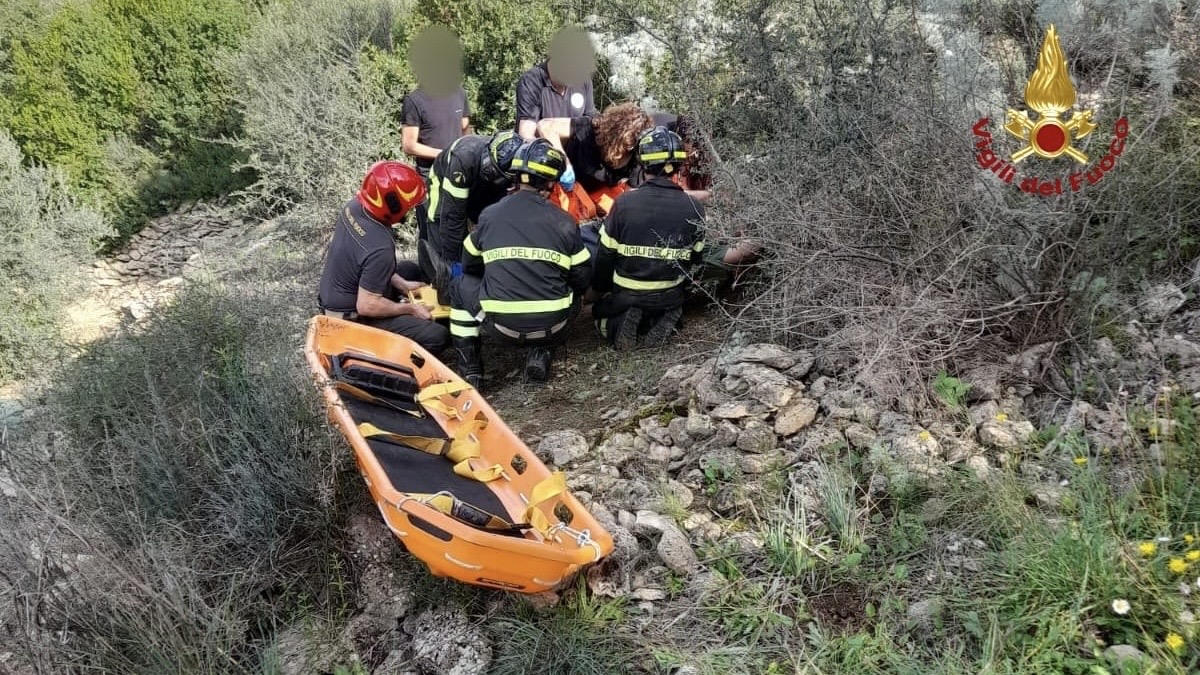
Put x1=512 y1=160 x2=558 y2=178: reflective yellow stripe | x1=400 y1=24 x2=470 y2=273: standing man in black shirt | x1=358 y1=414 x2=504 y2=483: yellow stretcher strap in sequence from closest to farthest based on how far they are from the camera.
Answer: x1=358 y1=414 x2=504 y2=483: yellow stretcher strap → x1=512 y1=160 x2=558 y2=178: reflective yellow stripe → x1=400 y1=24 x2=470 y2=273: standing man in black shirt

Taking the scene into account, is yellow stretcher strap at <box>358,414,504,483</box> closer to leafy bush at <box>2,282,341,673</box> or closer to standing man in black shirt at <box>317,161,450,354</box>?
leafy bush at <box>2,282,341,673</box>

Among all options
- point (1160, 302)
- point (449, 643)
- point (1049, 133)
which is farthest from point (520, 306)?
point (1160, 302)

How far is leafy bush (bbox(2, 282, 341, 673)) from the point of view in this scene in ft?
9.09

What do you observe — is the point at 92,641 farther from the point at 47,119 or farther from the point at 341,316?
the point at 47,119

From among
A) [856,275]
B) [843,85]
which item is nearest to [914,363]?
[856,275]

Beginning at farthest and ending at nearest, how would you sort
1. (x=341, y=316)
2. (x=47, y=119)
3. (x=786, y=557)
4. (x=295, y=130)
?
1. (x=47, y=119)
2. (x=295, y=130)
3. (x=341, y=316)
4. (x=786, y=557)

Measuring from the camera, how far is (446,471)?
355 centimetres

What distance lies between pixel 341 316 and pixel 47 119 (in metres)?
10.5

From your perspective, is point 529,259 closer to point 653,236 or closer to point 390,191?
point 653,236

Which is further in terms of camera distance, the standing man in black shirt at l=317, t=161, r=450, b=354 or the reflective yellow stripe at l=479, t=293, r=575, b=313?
the standing man in black shirt at l=317, t=161, r=450, b=354

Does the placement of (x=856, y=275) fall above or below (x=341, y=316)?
above

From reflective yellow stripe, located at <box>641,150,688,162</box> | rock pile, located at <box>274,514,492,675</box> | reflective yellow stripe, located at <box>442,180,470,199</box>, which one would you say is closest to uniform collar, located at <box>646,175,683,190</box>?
reflective yellow stripe, located at <box>641,150,688,162</box>

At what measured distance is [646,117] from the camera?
520cm

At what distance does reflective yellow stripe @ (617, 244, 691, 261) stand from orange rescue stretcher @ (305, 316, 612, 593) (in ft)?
4.17
